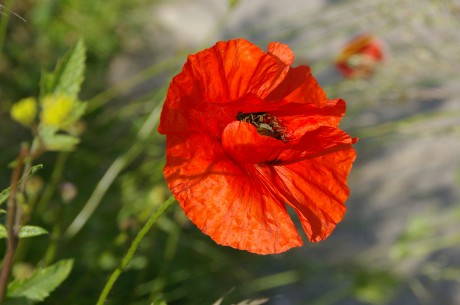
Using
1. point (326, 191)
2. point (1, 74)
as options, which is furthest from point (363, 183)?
point (326, 191)

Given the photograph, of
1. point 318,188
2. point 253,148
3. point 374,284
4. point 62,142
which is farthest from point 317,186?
point 374,284

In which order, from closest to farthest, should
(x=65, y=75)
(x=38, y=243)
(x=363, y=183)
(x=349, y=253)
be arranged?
(x=65, y=75) < (x=38, y=243) < (x=349, y=253) < (x=363, y=183)

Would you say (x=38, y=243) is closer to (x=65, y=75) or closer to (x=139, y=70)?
(x=65, y=75)

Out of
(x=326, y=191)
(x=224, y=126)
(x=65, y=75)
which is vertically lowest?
(x=326, y=191)

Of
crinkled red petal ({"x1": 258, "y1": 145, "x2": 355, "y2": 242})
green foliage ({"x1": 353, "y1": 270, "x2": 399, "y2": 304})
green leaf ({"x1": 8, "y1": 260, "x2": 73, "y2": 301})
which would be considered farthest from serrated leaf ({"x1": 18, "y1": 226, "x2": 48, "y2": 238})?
green foliage ({"x1": 353, "y1": 270, "x2": 399, "y2": 304})

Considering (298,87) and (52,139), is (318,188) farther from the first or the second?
(52,139)

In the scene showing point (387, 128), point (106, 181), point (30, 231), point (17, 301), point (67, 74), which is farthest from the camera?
point (387, 128)
